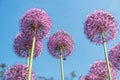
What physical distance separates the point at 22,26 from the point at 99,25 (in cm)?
285

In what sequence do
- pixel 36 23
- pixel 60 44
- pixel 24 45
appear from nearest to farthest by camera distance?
pixel 36 23 → pixel 24 45 → pixel 60 44

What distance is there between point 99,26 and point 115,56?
1.29 meters

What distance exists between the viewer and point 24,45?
13297 mm

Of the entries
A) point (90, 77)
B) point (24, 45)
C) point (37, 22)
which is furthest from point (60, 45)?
point (90, 77)

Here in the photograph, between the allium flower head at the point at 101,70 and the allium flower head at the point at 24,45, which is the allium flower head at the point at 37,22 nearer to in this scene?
the allium flower head at the point at 24,45

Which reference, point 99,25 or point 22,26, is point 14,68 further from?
point 99,25

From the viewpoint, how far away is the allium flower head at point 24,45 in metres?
13.1

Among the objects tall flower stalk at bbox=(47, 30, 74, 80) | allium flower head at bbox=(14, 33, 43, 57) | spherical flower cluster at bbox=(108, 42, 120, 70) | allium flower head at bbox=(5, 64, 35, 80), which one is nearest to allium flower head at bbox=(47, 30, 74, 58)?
tall flower stalk at bbox=(47, 30, 74, 80)

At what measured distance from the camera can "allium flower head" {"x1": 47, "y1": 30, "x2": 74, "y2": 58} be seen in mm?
14117

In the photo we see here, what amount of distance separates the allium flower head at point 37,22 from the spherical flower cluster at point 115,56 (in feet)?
8.41

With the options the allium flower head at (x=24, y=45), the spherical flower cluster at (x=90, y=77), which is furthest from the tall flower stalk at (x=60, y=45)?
the spherical flower cluster at (x=90, y=77)

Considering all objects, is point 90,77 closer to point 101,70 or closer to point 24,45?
point 101,70

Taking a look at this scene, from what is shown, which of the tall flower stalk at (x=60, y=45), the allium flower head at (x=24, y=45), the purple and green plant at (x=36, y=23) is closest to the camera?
the purple and green plant at (x=36, y=23)

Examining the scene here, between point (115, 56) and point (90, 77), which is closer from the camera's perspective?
point (90, 77)
